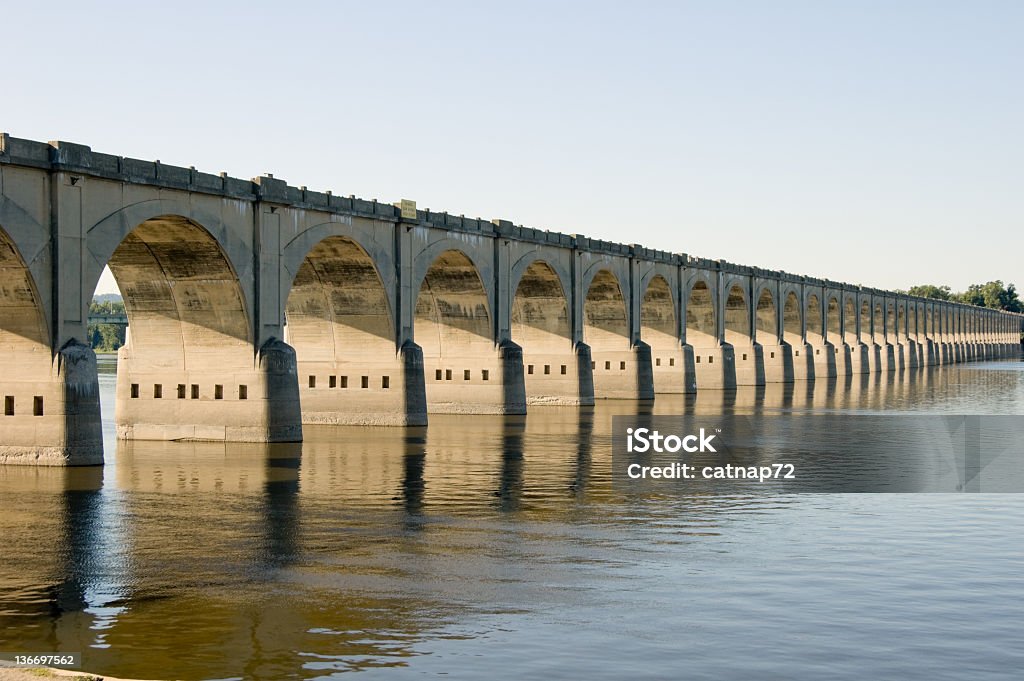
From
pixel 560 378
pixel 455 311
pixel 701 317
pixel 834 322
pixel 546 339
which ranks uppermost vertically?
pixel 834 322

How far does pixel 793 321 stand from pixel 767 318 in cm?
875

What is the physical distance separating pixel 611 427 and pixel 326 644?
45331mm

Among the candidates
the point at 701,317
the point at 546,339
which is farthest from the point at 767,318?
the point at 546,339

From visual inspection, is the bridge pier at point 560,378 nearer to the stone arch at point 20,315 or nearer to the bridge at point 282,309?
the bridge at point 282,309

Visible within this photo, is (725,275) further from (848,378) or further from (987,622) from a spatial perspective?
(987,622)

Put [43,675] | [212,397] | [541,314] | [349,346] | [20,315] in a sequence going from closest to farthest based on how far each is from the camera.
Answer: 1. [43,675]
2. [20,315]
3. [212,397]
4. [349,346]
5. [541,314]

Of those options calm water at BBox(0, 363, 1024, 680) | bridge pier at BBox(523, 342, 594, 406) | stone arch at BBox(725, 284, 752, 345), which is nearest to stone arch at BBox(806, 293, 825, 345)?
stone arch at BBox(725, 284, 752, 345)

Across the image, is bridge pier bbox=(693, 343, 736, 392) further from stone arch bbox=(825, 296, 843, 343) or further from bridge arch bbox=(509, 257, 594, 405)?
stone arch bbox=(825, 296, 843, 343)

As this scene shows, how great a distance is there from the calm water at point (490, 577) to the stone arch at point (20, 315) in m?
3.89

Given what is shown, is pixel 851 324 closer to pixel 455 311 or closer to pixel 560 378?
pixel 560 378

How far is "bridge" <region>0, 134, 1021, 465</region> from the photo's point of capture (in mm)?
41094

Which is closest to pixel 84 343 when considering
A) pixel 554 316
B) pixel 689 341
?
pixel 554 316

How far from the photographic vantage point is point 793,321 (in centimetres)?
13012

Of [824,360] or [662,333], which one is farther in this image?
[824,360]
